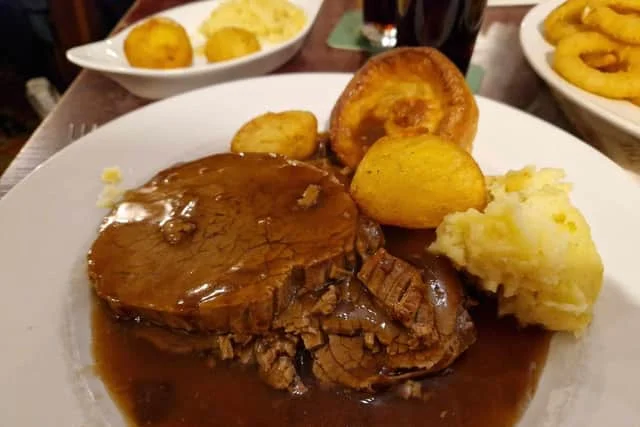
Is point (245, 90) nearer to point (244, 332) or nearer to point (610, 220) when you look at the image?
point (244, 332)

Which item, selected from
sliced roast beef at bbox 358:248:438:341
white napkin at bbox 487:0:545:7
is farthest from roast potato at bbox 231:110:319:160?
white napkin at bbox 487:0:545:7

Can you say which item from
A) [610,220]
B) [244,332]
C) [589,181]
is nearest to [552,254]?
[610,220]

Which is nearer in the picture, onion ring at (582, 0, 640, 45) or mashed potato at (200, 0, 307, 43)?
onion ring at (582, 0, 640, 45)

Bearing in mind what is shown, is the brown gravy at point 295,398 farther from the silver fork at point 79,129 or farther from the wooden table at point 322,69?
the silver fork at point 79,129

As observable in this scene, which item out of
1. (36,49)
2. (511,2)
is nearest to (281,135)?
(511,2)

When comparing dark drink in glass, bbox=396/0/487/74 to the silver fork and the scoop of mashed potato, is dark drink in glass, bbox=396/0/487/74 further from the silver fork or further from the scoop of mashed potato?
the silver fork

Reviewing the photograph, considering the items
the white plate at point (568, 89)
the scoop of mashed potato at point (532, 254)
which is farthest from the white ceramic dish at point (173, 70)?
the scoop of mashed potato at point (532, 254)
